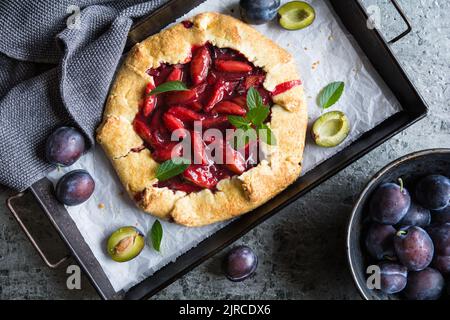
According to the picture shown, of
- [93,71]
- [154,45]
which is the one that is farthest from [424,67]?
[93,71]

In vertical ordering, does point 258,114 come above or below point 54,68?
below

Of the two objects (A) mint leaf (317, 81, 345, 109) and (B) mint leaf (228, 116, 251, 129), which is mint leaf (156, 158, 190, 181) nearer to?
(B) mint leaf (228, 116, 251, 129)

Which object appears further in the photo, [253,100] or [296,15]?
[296,15]

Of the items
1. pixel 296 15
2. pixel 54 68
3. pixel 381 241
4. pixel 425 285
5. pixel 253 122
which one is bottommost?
pixel 425 285

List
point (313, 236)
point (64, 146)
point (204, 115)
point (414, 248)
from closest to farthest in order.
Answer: point (414, 248) < point (64, 146) < point (204, 115) < point (313, 236)

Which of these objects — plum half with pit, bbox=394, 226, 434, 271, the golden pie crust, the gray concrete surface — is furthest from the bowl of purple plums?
the golden pie crust

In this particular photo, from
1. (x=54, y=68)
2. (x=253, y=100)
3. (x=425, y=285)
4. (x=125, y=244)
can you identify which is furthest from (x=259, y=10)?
(x=425, y=285)

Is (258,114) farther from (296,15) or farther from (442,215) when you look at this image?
(442,215)
